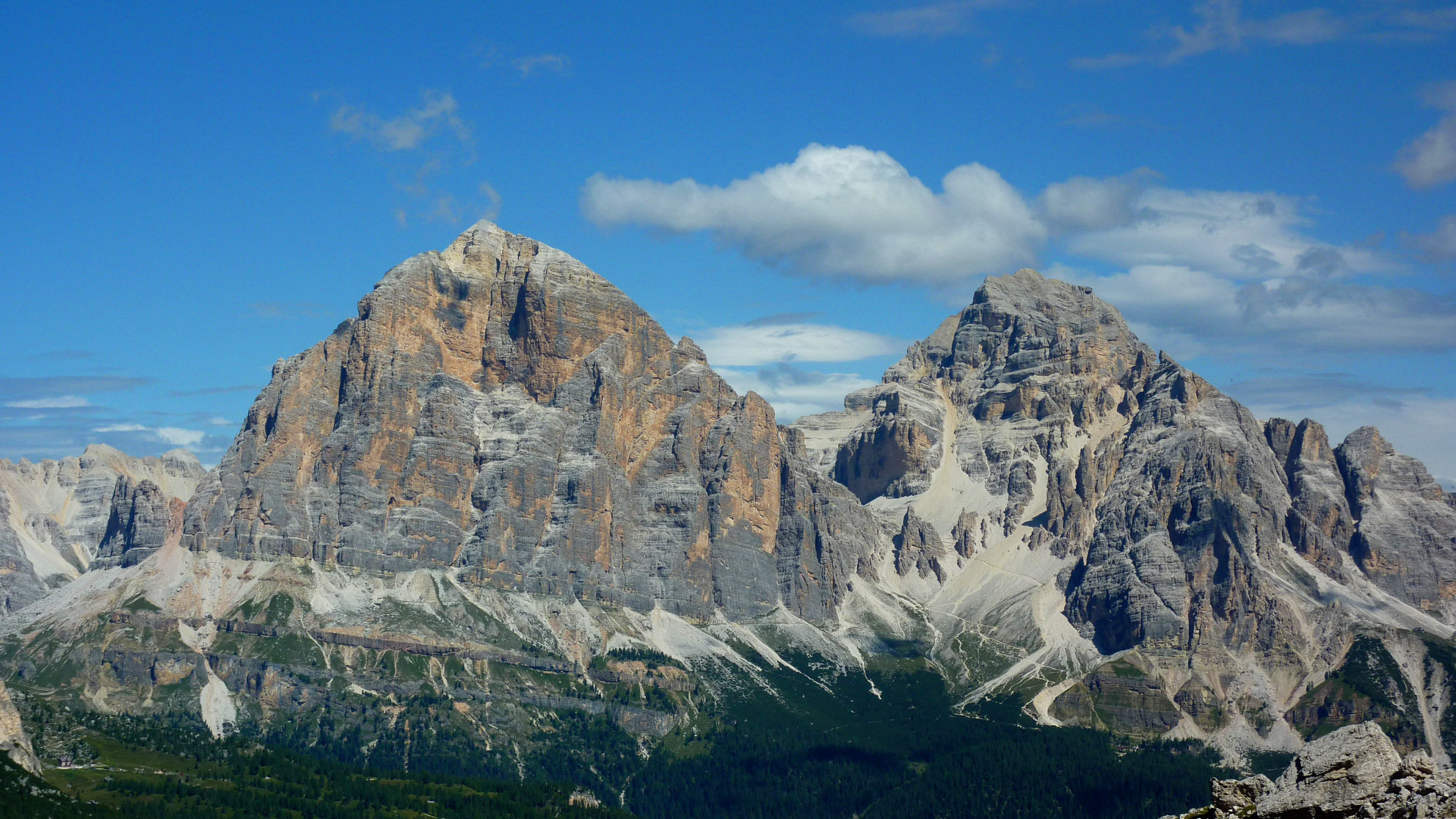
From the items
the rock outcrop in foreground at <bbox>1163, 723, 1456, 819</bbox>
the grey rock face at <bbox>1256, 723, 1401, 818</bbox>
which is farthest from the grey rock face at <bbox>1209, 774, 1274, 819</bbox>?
the grey rock face at <bbox>1256, 723, 1401, 818</bbox>

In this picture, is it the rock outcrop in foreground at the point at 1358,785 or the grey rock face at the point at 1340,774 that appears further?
the grey rock face at the point at 1340,774

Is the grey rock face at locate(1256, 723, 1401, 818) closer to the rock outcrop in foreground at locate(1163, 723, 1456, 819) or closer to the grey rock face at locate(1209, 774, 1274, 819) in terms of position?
the rock outcrop in foreground at locate(1163, 723, 1456, 819)

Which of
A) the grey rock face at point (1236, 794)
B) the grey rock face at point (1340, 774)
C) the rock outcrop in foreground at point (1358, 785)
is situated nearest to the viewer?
the rock outcrop in foreground at point (1358, 785)

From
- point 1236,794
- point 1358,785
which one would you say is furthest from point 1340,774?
point 1236,794

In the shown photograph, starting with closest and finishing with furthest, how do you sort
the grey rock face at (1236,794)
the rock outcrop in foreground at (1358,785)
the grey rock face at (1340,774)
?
the rock outcrop in foreground at (1358,785) < the grey rock face at (1340,774) < the grey rock face at (1236,794)

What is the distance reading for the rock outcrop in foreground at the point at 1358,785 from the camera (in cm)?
4744

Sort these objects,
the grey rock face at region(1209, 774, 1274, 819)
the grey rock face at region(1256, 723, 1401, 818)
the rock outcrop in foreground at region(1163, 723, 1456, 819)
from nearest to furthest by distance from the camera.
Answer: the rock outcrop in foreground at region(1163, 723, 1456, 819) < the grey rock face at region(1256, 723, 1401, 818) < the grey rock face at region(1209, 774, 1274, 819)

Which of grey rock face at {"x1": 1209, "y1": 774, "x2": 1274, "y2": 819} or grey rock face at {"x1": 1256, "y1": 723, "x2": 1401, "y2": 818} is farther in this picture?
grey rock face at {"x1": 1209, "y1": 774, "x2": 1274, "y2": 819}

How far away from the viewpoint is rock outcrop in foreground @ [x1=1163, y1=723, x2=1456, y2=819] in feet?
156

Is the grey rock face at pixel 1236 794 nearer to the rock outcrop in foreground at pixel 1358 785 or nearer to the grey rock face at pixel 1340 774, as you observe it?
the rock outcrop in foreground at pixel 1358 785

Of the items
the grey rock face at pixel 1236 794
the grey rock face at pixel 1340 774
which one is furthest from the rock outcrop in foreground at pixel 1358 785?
the grey rock face at pixel 1236 794

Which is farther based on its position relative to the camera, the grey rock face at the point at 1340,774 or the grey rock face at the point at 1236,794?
the grey rock face at the point at 1236,794

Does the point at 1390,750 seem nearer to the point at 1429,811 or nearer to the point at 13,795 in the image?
the point at 1429,811

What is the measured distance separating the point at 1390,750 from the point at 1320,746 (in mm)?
2140
